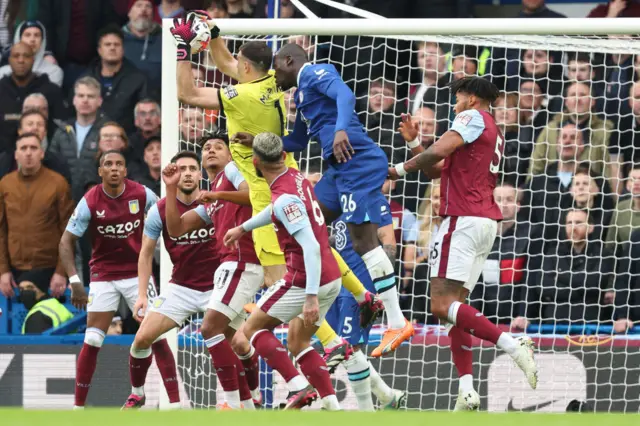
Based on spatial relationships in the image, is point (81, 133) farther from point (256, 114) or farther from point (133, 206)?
point (256, 114)

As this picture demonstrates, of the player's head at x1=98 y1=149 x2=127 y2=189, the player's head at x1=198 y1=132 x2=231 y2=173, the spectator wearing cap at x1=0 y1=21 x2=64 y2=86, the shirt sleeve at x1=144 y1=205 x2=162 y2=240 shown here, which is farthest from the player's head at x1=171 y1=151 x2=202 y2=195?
the spectator wearing cap at x1=0 y1=21 x2=64 y2=86

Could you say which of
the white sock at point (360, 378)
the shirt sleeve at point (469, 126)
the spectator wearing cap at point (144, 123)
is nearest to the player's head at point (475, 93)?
the shirt sleeve at point (469, 126)

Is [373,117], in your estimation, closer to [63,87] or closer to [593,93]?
[593,93]

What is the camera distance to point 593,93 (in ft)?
39.8

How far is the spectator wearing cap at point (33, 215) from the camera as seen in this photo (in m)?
12.1

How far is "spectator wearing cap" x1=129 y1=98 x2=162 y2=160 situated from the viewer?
12539 millimetres

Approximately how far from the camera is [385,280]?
9.19 meters

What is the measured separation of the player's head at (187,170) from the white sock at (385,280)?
65.4 inches

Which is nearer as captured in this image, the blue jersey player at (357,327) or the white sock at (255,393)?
the blue jersey player at (357,327)

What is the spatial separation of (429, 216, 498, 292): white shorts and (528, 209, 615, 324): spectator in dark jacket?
2.06 m

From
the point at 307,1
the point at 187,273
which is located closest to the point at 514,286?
the point at 187,273

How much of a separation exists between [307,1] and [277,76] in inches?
175

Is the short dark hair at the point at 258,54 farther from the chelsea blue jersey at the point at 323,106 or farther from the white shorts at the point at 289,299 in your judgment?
the white shorts at the point at 289,299

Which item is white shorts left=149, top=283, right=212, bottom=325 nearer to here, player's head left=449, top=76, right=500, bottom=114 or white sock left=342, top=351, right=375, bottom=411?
white sock left=342, top=351, right=375, bottom=411
